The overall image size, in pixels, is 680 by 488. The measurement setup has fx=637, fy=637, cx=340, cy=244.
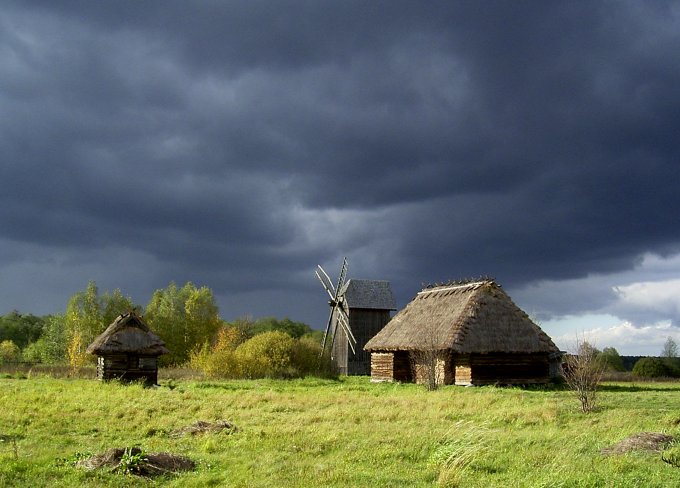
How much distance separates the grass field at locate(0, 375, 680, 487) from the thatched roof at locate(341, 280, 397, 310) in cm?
2615

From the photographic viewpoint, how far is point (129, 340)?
33.2 metres

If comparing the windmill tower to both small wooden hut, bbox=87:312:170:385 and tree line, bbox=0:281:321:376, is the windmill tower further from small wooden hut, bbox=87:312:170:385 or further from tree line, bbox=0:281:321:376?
small wooden hut, bbox=87:312:170:385

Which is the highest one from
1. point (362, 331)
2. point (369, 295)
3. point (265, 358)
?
point (369, 295)

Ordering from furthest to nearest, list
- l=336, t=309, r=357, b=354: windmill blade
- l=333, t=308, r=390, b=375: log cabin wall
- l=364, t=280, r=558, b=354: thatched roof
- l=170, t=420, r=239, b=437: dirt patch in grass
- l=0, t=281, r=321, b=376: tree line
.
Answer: l=0, t=281, r=321, b=376: tree line < l=333, t=308, r=390, b=375: log cabin wall < l=336, t=309, r=357, b=354: windmill blade < l=364, t=280, r=558, b=354: thatched roof < l=170, t=420, r=239, b=437: dirt patch in grass

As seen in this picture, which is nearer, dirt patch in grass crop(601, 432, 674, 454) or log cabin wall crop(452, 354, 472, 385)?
dirt patch in grass crop(601, 432, 674, 454)

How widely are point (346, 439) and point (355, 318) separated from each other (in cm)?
3572

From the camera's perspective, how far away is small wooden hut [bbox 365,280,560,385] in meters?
31.6

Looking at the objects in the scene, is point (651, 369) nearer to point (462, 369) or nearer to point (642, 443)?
point (462, 369)

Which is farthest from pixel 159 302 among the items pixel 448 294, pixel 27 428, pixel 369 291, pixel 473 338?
pixel 27 428

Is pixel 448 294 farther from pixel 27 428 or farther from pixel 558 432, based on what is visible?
pixel 27 428

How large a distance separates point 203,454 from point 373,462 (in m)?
3.38

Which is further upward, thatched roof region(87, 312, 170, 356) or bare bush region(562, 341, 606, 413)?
thatched roof region(87, 312, 170, 356)

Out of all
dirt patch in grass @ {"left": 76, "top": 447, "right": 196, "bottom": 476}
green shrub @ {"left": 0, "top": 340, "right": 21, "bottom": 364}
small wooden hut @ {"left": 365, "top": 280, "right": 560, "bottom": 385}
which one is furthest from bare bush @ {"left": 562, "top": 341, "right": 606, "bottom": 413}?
green shrub @ {"left": 0, "top": 340, "right": 21, "bottom": 364}

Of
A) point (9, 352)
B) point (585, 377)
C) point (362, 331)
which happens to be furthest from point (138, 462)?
point (9, 352)
